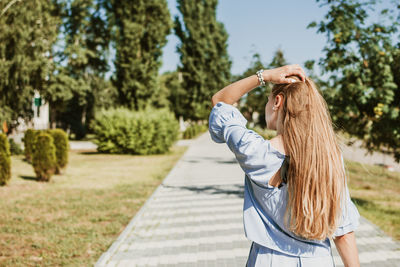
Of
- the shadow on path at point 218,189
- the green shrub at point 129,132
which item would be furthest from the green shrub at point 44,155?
the green shrub at point 129,132

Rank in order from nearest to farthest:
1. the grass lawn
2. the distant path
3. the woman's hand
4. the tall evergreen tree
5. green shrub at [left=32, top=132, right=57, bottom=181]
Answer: the woman's hand → the distant path → the grass lawn → green shrub at [left=32, top=132, right=57, bottom=181] → the tall evergreen tree

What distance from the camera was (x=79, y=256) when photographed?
4.64 meters

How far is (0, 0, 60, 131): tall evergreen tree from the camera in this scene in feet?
49.0

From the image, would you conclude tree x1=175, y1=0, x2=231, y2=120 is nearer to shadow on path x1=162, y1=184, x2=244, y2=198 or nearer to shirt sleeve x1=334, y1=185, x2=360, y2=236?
shadow on path x1=162, y1=184, x2=244, y2=198

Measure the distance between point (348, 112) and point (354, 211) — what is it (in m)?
5.07

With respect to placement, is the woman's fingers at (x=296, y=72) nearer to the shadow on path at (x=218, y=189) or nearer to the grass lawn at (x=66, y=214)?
the grass lawn at (x=66, y=214)

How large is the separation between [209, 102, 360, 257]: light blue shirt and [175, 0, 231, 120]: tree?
1429 inches

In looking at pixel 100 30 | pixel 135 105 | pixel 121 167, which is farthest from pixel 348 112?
pixel 100 30

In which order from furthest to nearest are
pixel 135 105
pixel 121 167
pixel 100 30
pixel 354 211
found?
pixel 100 30, pixel 135 105, pixel 121 167, pixel 354 211

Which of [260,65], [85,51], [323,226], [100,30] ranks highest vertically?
[100,30]

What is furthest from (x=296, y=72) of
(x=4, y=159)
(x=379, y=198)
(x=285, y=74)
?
(x=4, y=159)

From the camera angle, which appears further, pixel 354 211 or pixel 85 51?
pixel 85 51

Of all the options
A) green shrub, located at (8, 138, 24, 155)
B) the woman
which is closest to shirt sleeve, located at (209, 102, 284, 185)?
the woman

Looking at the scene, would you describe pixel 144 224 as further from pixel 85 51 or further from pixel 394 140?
pixel 85 51
